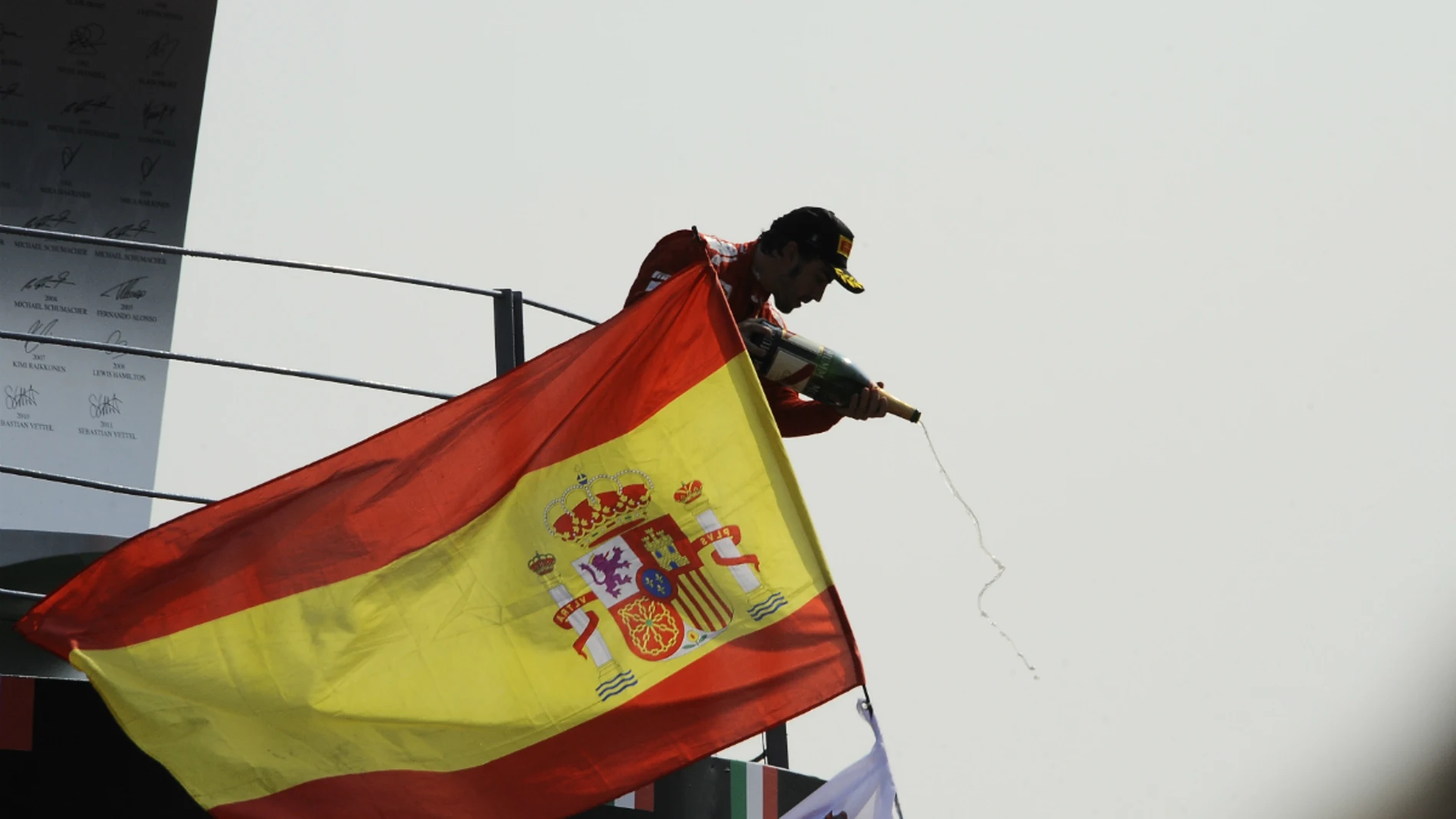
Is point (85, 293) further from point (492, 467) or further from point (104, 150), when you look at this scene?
point (492, 467)

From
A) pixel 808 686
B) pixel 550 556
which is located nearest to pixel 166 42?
pixel 550 556

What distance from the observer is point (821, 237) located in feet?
19.4

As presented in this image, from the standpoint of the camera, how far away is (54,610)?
5145 millimetres

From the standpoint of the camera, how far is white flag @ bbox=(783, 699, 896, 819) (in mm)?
5680

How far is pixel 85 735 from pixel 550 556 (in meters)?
1.66
